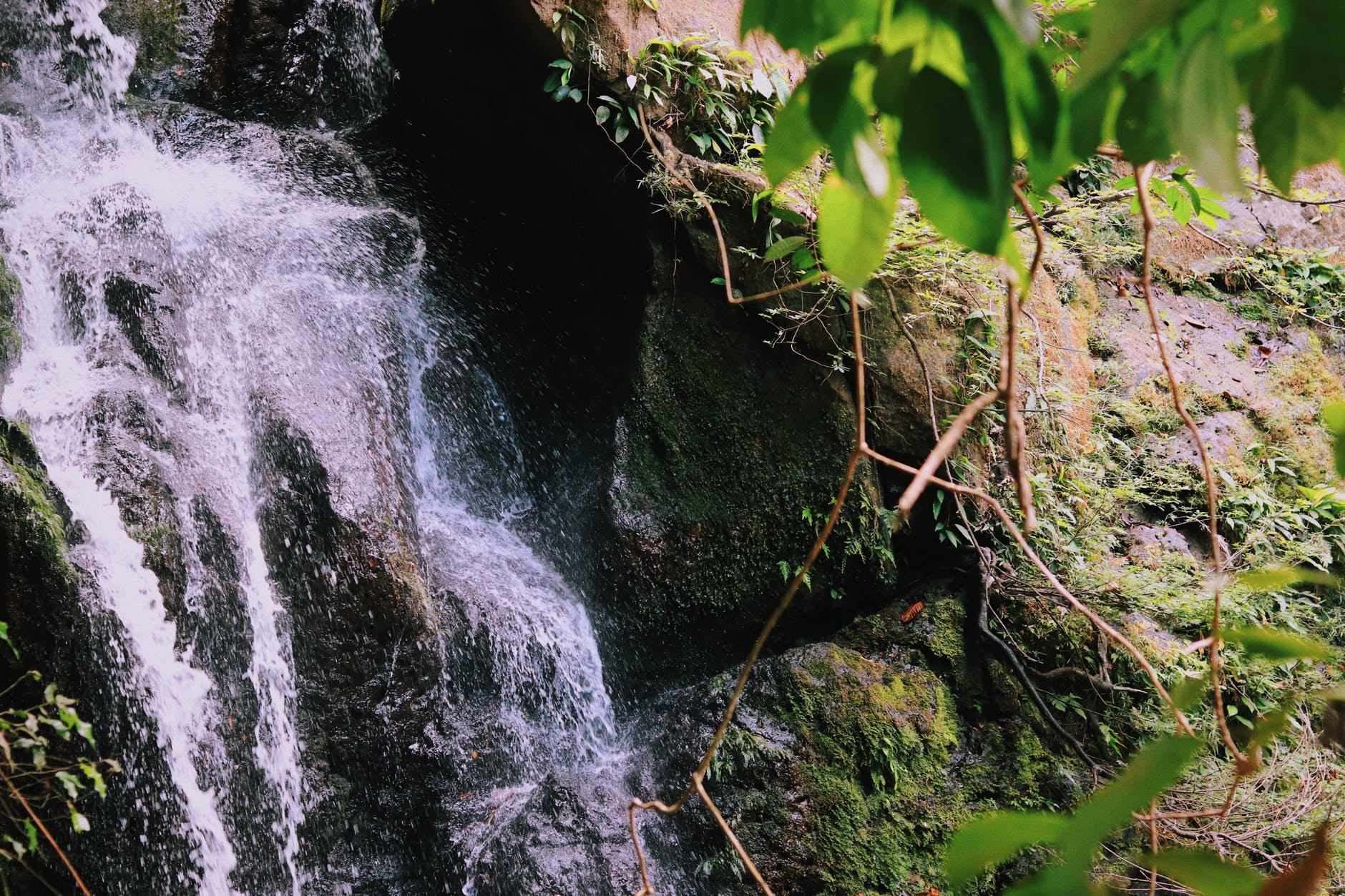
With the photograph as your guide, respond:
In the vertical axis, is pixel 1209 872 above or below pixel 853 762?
above

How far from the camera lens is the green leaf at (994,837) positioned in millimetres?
386

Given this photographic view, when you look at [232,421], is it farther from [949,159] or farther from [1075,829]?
[1075,829]

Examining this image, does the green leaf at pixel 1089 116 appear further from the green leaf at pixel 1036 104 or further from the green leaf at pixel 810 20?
the green leaf at pixel 810 20

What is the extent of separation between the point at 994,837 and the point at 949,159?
0.36 m

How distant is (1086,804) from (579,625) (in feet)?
14.1

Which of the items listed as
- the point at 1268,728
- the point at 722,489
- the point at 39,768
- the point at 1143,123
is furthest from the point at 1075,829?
the point at 722,489

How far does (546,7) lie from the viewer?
4.20 meters

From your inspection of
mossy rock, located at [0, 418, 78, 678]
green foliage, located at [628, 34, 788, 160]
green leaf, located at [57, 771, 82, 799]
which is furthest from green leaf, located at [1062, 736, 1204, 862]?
green foliage, located at [628, 34, 788, 160]

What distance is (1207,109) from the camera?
0.46m

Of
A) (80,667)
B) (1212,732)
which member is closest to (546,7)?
(80,667)

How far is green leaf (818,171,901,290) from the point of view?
0.49 metres

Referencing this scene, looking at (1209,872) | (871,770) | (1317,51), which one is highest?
(1317,51)

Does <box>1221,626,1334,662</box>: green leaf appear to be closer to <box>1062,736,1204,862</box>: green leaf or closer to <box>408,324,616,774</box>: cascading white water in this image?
<box>1062,736,1204,862</box>: green leaf

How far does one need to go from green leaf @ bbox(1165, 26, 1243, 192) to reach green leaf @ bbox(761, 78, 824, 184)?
20cm
